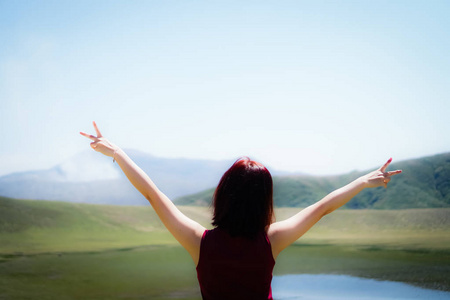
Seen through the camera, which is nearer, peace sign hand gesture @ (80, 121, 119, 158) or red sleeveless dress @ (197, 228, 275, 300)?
red sleeveless dress @ (197, 228, 275, 300)

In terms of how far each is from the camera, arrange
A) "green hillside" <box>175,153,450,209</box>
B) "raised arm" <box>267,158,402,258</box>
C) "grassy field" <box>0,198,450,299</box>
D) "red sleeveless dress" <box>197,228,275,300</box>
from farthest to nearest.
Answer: "green hillside" <box>175,153,450,209</box> < "grassy field" <box>0,198,450,299</box> < "raised arm" <box>267,158,402,258</box> < "red sleeveless dress" <box>197,228,275,300</box>

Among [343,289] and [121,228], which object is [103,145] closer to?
[343,289]

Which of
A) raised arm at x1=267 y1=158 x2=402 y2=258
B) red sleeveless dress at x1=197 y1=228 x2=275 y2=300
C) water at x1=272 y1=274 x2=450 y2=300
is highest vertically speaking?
raised arm at x1=267 y1=158 x2=402 y2=258

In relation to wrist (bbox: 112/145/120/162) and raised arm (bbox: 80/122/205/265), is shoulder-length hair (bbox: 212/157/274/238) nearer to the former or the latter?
raised arm (bbox: 80/122/205/265)

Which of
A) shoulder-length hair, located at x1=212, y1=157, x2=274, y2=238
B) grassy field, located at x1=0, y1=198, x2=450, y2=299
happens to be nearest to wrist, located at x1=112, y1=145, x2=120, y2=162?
shoulder-length hair, located at x1=212, y1=157, x2=274, y2=238

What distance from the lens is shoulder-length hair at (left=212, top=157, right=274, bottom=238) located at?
2488 mm

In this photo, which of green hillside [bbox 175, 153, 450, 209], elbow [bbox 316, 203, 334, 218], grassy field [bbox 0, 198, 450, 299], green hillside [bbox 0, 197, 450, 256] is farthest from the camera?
green hillside [bbox 175, 153, 450, 209]

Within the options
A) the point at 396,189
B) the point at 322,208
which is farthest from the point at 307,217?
the point at 396,189

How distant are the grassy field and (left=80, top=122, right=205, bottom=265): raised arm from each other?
1774mm

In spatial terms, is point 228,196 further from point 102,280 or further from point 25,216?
point 25,216

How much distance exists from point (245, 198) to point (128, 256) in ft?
84.5

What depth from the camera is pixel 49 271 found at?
68.7 ft

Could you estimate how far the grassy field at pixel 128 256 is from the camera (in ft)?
56.9

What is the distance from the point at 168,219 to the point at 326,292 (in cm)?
1442
